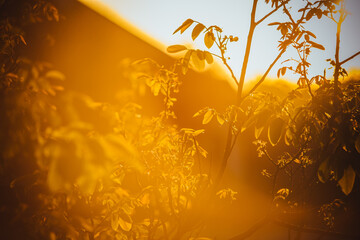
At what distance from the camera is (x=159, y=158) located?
181 cm

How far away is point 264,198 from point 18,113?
32.5ft

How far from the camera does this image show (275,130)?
1216 mm

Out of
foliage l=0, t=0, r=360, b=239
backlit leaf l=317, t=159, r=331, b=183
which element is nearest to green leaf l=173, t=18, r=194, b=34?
foliage l=0, t=0, r=360, b=239

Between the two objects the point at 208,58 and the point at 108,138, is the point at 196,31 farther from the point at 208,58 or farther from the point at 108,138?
the point at 108,138

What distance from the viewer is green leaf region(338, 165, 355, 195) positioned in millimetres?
982

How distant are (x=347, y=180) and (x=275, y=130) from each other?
14.6 inches

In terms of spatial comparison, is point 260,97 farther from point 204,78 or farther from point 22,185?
point 204,78

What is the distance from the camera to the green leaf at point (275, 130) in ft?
3.92

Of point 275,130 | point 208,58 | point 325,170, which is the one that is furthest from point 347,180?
point 208,58

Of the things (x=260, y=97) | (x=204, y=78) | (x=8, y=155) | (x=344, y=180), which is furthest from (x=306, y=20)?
(x=204, y=78)

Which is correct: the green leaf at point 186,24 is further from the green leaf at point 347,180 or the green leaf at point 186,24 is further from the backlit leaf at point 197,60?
the green leaf at point 347,180

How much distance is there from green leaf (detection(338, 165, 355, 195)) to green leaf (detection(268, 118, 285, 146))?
311 millimetres

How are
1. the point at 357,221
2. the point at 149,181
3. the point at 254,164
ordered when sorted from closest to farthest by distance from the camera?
the point at 149,181 → the point at 357,221 → the point at 254,164

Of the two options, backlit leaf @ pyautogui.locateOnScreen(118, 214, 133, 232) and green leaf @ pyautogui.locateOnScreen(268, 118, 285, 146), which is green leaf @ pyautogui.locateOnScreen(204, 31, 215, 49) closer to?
green leaf @ pyautogui.locateOnScreen(268, 118, 285, 146)
